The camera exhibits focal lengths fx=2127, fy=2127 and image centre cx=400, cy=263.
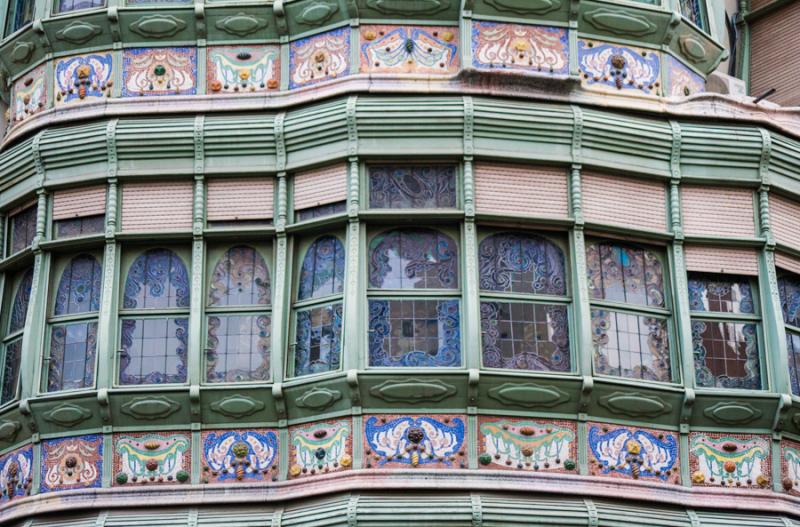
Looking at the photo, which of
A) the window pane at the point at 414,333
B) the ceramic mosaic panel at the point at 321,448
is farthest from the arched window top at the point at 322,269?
the ceramic mosaic panel at the point at 321,448

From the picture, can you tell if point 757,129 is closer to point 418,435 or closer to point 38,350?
point 418,435

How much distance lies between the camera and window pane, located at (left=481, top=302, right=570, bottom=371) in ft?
78.2

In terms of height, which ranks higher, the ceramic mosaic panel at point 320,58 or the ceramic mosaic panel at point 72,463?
the ceramic mosaic panel at point 320,58

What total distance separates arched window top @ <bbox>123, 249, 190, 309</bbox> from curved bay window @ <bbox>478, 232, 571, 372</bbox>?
3521 mm

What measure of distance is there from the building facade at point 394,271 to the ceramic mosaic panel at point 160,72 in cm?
4

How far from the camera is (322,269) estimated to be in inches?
963

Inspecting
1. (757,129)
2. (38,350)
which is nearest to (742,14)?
(757,129)

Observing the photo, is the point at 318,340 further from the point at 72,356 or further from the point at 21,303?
the point at 21,303

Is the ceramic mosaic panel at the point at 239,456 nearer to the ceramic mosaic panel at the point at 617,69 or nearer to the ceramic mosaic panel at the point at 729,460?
the ceramic mosaic panel at the point at 729,460

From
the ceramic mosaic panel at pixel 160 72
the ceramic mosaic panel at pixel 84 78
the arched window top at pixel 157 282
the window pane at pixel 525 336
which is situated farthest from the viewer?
the ceramic mosaic panel at pixel 84 78

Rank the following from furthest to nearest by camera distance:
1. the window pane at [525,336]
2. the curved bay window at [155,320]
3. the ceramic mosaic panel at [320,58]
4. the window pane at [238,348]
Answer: the ceramic mosaic panel at [320,58]
the curved bay window at [155,320]
the window pane at [238,348]
the window pane at [525,336]

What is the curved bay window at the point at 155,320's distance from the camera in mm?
24344

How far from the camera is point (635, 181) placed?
25.1 meters

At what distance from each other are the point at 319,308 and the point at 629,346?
3.57 meters
